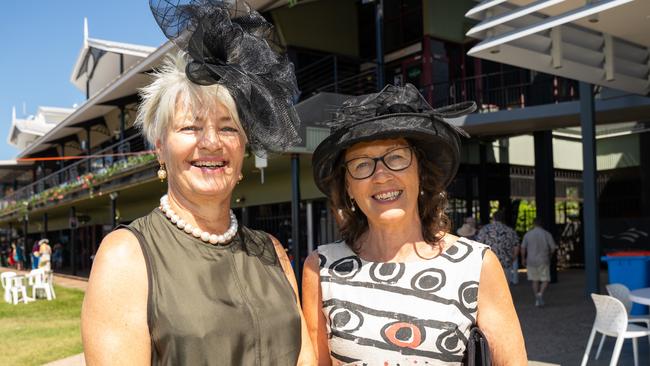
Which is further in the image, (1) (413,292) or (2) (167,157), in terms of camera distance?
(1) (413,292)

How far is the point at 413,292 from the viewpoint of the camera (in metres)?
1.84

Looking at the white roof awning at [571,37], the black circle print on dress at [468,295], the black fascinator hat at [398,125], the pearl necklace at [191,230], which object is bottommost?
the black circle print on dress at [468,295]

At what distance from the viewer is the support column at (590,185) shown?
904cm

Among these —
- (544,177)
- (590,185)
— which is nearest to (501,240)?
(590,185)

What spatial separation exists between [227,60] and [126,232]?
0.57 m

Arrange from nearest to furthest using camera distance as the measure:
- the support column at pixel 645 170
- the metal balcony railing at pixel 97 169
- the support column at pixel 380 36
→ the support column at pixel 380 36, the metal balcony railing at pixel 97 169, the support column at pixel 645 170

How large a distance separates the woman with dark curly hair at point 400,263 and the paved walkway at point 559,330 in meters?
4.44

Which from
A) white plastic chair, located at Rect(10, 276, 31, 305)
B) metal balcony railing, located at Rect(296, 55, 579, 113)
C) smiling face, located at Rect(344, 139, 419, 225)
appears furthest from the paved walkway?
white plastic chair, located at Rect(10, 276, 31, 305)

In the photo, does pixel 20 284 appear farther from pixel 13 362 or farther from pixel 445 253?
pixel 445 253

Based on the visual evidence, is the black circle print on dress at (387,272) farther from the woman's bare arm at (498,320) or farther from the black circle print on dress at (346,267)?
the woman's bare arm at (498,320)

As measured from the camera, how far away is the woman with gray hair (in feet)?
4.70

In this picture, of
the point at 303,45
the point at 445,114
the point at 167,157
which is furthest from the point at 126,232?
the point at 303,45

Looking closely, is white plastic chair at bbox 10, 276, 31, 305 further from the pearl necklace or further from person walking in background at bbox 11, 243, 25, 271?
person walking in background at bbox 11, 243, 25, 271

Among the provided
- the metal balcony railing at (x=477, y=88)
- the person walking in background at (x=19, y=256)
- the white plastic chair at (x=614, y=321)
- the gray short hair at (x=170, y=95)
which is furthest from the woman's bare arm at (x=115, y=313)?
the person walking in background at (x=19, y=256)
